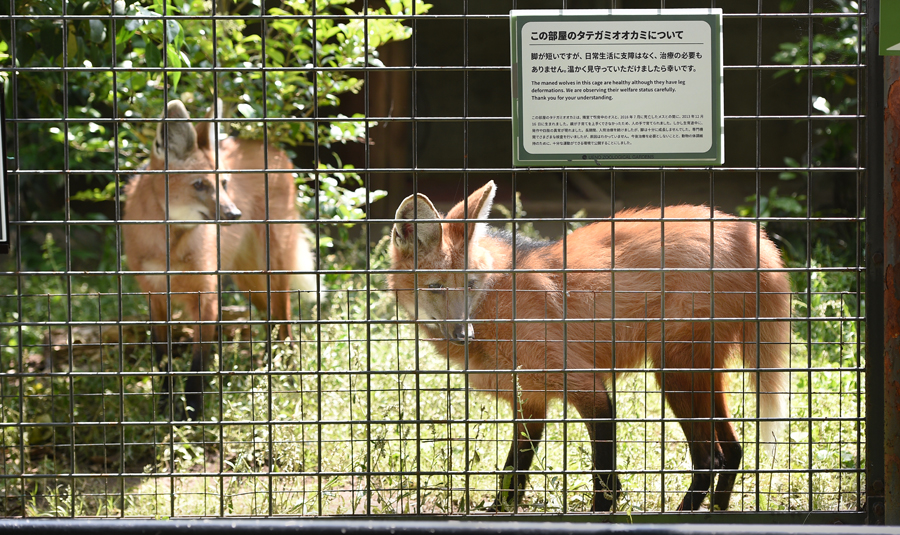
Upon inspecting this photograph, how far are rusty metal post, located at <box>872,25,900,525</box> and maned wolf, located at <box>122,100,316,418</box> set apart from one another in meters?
2.83

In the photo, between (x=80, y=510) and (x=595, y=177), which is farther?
(x=595, y=177)

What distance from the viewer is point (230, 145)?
16.4ft

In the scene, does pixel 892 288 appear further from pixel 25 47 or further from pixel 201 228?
pixel 201 228

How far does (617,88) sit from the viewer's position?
2.38 m

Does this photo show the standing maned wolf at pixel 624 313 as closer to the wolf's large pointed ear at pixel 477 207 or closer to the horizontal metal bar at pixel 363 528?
the wolf's large pointed ear at pixel 477 207

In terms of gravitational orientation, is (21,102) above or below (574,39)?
above

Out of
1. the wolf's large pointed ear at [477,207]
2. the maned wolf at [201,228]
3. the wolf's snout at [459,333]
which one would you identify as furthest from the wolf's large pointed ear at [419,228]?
the maned wolf at [201,228]

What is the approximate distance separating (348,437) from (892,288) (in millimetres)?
2672

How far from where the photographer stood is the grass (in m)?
2.49

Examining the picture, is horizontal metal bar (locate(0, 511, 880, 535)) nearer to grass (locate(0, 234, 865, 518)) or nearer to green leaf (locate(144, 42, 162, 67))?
grass (locate(0, 234, 865, 518))

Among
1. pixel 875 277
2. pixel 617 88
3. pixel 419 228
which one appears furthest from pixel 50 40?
pixel 875 277

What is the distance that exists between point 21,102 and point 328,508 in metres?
5.34

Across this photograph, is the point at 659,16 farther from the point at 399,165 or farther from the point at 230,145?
the point at 399,165

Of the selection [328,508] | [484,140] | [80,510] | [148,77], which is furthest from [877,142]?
[484,140]
